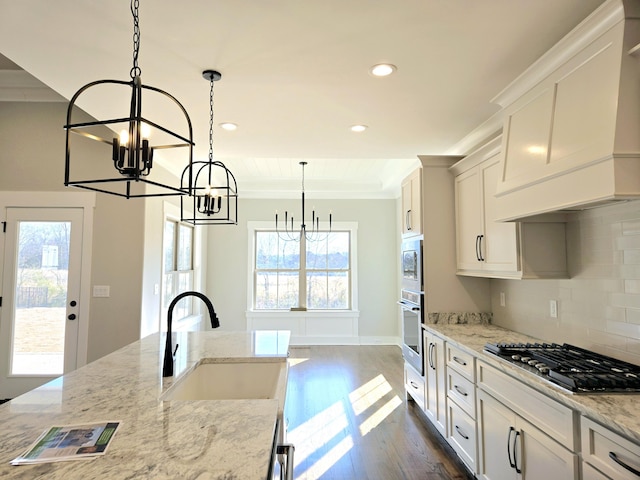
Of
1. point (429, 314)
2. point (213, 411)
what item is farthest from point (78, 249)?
point (429, 314)

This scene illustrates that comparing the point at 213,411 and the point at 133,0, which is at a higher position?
the point at 133,0

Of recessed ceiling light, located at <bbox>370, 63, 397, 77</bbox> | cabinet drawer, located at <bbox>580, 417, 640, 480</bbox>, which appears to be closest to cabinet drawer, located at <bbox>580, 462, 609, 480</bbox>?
cabinet drawer, located at <bbox>580, 417, 640, 480</bbox>

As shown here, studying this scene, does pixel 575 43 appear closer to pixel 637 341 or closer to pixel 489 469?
pixel 637 341

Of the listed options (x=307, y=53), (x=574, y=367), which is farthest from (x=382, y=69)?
(x=574, y=367)

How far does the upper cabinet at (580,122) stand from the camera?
4.82 feet

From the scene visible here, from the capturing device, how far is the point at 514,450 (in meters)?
1.87

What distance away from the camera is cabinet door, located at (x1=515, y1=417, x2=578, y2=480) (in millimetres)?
1505

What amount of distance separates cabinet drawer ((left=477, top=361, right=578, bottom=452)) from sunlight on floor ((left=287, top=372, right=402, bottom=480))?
128 centimetres

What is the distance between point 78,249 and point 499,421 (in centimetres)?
404

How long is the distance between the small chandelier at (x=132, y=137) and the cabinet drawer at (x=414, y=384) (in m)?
2.69

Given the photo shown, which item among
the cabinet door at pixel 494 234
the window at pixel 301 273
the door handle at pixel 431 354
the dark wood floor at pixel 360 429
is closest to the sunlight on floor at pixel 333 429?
the dark wood floor at pixel 360 429

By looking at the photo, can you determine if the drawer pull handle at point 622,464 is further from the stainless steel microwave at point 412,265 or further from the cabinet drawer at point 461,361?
the stainless steel microwave at point 412,265

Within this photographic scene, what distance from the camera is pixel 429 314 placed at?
3324mm

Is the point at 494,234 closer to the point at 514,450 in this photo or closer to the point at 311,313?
the point at 514,450
